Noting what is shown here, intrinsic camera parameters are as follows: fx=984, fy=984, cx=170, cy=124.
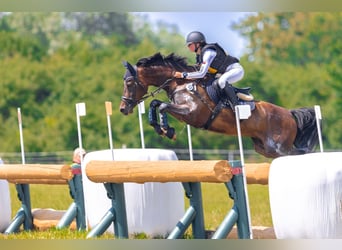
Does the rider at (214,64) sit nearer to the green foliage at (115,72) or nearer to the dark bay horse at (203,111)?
the dark bay horse at (203,111)

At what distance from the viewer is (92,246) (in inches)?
186

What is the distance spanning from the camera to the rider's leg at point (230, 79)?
737 centimetres

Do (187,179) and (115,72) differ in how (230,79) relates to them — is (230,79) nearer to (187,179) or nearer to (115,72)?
(187,179)

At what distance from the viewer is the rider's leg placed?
7.37 m

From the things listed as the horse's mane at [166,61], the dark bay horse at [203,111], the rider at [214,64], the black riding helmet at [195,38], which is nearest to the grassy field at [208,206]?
the dark bay horse at [203,111]

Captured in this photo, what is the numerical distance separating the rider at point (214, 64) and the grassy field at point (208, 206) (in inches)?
41.4

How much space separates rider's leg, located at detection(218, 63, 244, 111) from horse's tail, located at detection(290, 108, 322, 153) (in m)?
0.83

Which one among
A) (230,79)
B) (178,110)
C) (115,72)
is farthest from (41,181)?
(115,72)

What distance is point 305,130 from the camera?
8.03 metres

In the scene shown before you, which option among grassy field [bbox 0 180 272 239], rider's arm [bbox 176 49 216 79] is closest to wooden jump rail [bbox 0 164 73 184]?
grassy field [bbox 0 180 272 239]

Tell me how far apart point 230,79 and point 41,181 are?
1603mm

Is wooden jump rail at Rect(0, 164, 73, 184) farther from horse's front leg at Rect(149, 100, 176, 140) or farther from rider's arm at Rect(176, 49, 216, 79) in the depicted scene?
rider's arm at Rect(176, 49, 216, 79)

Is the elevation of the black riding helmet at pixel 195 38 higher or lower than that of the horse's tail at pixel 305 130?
higher

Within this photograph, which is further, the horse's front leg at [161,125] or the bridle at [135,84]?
the bridle at [135,84]
